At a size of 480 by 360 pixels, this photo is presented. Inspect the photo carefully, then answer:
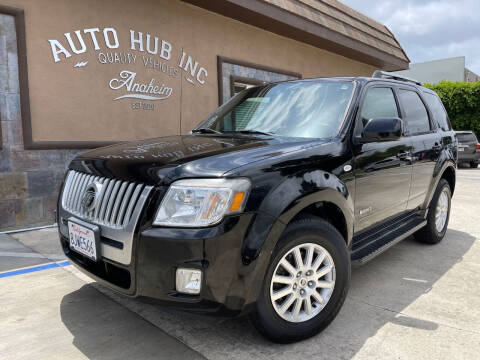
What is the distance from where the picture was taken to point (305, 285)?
2.44 metres

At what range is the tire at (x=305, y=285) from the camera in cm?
224

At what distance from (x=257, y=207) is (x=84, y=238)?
1.13 m

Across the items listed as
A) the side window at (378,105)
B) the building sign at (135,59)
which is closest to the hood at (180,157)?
the side window at (378,105)

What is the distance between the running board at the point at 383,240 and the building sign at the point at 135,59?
493 cm

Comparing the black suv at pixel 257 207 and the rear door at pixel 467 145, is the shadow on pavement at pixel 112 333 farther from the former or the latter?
the rear door at pixel 467 145

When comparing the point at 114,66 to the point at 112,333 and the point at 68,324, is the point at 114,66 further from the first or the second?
the point at 112,333

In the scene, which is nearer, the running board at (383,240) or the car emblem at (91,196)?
the car emblem at (91,196)

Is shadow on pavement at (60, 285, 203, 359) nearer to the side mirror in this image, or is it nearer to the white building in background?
the side mirror

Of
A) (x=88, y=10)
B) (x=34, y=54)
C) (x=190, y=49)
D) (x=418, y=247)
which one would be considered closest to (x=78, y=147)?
(x=34, y=54)

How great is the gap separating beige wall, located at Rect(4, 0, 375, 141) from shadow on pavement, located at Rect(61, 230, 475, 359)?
252 centimetres

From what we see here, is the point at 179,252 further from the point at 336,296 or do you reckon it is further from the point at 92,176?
the point at 336,296

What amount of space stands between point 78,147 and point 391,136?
480 cm

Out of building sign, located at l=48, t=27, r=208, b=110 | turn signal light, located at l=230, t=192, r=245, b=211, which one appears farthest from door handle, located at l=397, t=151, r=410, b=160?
building sign, located at l=48, t=27, r=208, b=110


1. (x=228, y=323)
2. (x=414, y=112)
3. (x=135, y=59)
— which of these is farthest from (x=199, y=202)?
(x=135, y=59)
